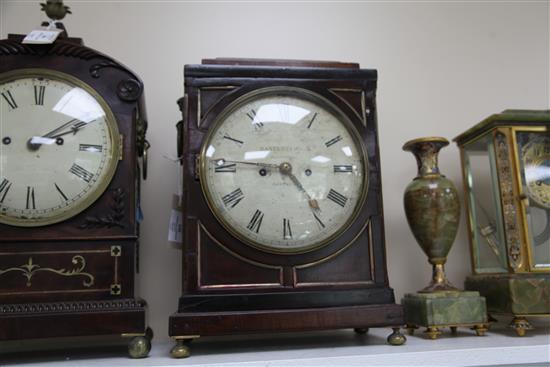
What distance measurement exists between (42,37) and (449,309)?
970mm

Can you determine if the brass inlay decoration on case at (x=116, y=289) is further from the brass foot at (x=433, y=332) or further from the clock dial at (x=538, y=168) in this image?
the clock dial at (x=538, y=168)

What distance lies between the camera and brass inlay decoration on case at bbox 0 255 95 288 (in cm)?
94

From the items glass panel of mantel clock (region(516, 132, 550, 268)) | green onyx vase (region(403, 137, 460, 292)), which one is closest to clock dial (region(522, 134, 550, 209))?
glass panel of mantel clock (region(516, 132, 550, 268))

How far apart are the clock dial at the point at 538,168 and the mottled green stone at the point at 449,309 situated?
0.26 meters

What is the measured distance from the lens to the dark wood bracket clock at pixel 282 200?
972mm

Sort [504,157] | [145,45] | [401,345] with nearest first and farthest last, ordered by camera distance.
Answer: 1. [401,345]
2. [504,157]
3. [145,45]

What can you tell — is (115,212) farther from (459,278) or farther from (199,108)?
(459,278)

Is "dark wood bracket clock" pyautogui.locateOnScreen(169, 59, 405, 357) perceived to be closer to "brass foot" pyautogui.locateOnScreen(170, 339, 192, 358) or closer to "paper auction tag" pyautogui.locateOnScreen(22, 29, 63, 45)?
"brass foot" pyautogui.locateOnScreen(170, 339, 192, 358)

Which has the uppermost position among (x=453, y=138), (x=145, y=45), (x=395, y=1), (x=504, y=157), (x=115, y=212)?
(x=395, y=1)

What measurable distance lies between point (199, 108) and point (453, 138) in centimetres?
73

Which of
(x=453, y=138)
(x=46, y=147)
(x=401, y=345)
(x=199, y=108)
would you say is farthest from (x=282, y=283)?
(x=453, y=138)

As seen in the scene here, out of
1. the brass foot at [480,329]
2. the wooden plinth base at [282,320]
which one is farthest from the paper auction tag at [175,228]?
the brass foot at [480,329]

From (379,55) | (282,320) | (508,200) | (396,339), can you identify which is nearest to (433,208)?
(508,200)

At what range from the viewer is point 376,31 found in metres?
1.49
